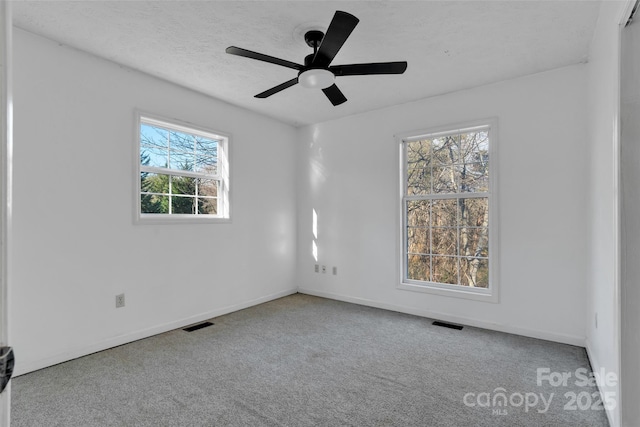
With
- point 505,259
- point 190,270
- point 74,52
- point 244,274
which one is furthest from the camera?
point 244,274

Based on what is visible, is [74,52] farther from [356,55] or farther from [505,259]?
[505,259]

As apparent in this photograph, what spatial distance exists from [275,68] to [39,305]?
9.01ft

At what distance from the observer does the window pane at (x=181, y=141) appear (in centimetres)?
367

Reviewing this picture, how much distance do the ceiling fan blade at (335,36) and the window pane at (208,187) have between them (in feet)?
7.13

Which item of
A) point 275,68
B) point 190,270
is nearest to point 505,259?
point 275,68

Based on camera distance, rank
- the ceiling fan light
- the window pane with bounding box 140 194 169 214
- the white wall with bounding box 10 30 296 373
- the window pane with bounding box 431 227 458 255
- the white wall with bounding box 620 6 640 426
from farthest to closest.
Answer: the window pane with bounding box 431 227 458 255 → the window pane with bounding box 140 194 169 214 → the white wall with bounding box 10 30 296 373 → the ceiling fan light → the white wall with bounding box 620 6 640 426

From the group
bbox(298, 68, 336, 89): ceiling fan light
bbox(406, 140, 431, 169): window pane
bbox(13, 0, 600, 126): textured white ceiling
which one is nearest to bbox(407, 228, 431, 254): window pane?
bbox(406, 140, 431, 169): window pane

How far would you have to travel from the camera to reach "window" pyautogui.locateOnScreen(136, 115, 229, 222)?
3408 millimetres

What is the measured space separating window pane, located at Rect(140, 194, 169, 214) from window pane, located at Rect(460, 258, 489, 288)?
3.28m

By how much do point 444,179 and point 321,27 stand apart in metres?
2.24

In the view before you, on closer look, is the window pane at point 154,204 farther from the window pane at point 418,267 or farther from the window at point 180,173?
the window pane at point 418,267

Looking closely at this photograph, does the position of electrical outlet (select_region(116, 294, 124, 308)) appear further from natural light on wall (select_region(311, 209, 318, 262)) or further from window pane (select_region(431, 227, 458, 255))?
window pane (select_region(431, 227, 458, 255))

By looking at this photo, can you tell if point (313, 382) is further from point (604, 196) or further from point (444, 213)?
point (444, 213)

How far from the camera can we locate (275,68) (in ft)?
10.2
